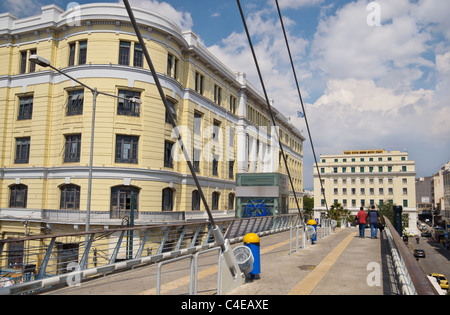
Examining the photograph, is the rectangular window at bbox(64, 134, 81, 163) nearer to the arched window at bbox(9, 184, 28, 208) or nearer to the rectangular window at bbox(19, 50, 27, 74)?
the arched window at bbox(9, 184, 28, 208)

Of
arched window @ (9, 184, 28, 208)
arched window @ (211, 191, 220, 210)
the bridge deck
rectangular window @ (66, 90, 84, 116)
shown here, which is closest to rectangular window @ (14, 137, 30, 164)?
arched window @ (9, 184, 28, 208)

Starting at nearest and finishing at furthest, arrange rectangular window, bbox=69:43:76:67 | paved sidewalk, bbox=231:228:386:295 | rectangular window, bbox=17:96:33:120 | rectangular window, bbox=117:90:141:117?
paved sidewalk, bbox=231:228:386:295 → rectangular window, bbox=117:90:141:117 → rectangular window, bbox=69:43:76:67 → rectangular window, bbox=17:96:33:120

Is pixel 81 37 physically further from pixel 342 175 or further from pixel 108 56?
pixel 342 175

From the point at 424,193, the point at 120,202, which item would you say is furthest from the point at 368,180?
the point at 120,202

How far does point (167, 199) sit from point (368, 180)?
267 ft

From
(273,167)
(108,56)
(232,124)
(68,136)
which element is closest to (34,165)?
(68,136)

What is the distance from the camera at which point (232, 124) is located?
40844mm

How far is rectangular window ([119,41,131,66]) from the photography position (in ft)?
88.7

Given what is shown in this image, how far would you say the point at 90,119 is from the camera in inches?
1025

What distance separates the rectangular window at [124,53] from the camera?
2703 cm

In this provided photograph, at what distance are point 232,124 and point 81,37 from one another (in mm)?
18837

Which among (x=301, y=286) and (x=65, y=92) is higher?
(x=65, y=92)

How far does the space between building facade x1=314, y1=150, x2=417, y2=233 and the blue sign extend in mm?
71048

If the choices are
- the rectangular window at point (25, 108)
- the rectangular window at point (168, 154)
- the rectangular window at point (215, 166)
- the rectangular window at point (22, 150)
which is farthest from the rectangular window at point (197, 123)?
the rectangular window at point (22, 150)
